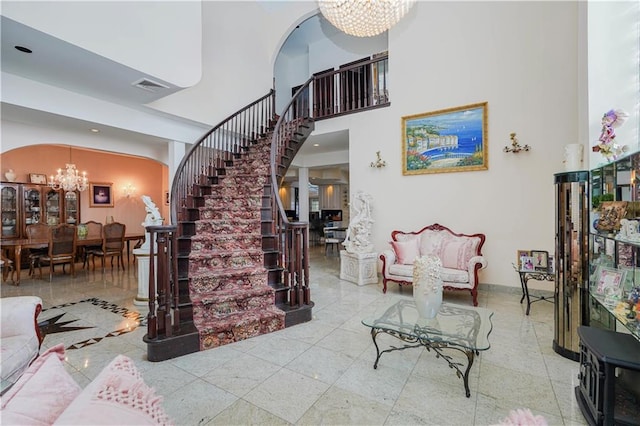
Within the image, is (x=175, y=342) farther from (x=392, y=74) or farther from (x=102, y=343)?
(x=392, y=74)

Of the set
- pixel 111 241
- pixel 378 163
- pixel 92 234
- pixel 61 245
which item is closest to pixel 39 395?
pixel 378 163

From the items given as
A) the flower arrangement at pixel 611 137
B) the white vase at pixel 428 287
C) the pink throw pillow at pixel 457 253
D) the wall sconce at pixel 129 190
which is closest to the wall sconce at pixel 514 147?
the pink throw pillow at pixel 457 253

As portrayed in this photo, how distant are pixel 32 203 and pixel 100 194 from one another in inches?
59.2

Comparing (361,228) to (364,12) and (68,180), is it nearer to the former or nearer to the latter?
(364,12)

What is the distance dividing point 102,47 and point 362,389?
4.41m

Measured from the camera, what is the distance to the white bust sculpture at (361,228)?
5.12 m

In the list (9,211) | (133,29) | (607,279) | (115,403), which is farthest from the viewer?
(9,211)

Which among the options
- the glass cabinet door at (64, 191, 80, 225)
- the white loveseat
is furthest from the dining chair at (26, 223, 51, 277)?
the white loveseat

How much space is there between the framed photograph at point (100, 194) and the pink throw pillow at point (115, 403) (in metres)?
9.47

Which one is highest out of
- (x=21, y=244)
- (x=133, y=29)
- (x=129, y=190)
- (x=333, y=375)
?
(x=133, y=29)

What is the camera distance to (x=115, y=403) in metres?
0.67

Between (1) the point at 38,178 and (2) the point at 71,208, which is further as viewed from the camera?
(2) the point at 71,208

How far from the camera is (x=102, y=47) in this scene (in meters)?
3.27

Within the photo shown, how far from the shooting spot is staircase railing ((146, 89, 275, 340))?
2.56 meters
